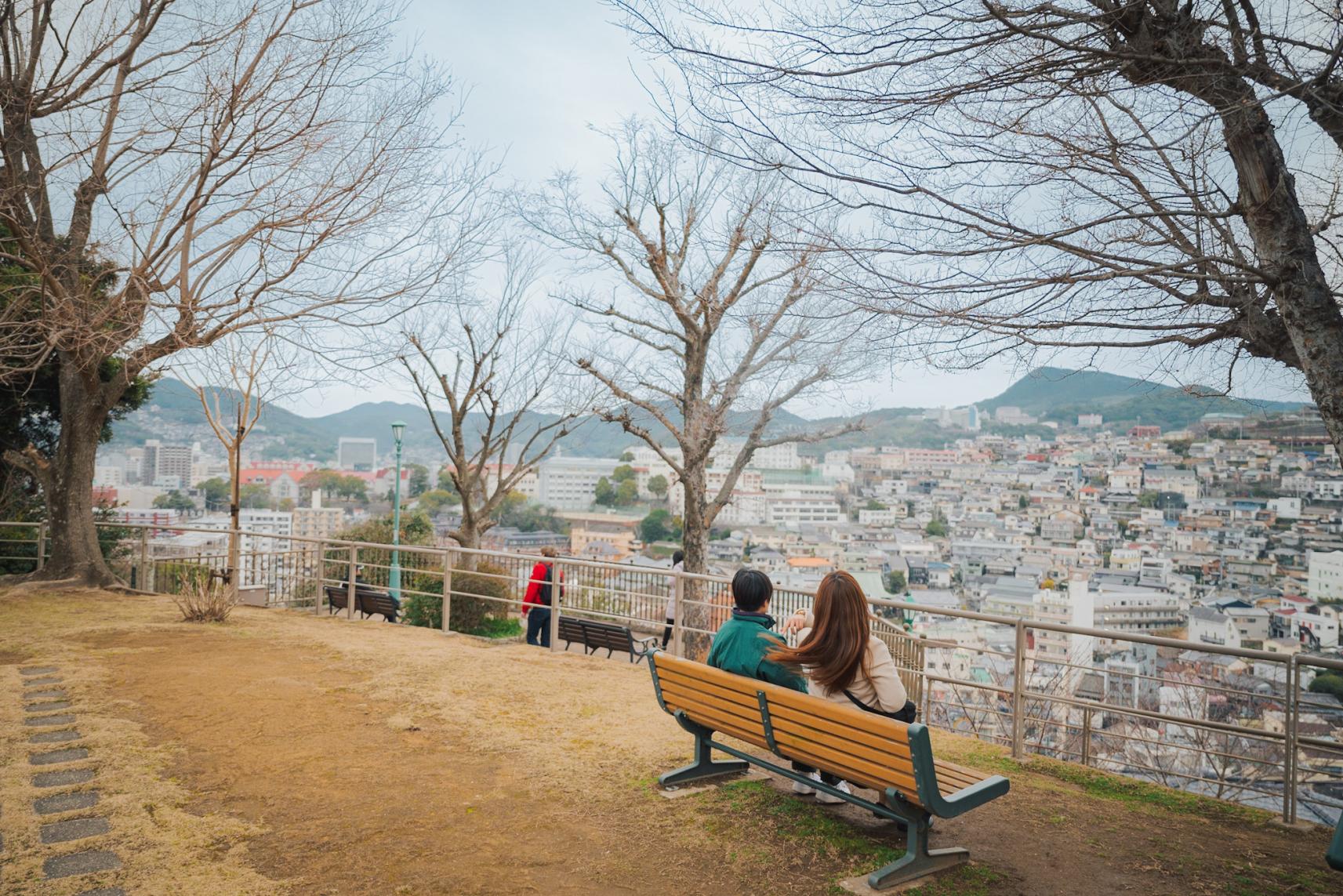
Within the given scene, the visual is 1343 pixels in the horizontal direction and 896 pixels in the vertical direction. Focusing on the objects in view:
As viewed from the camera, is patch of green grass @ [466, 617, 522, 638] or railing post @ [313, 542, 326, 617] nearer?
railing post @ [313, 542, 326, 617]

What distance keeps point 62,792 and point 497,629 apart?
15.6 meters

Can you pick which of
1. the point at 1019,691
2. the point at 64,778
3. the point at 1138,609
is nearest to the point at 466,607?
the point at 1138,609

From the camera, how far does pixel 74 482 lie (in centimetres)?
1423

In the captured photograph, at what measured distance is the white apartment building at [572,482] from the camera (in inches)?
1346

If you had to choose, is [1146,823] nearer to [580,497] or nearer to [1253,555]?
[1253,555]

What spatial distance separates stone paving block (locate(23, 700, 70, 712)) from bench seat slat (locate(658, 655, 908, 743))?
16.7 ft

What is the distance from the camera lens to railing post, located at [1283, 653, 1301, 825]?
16.1ft

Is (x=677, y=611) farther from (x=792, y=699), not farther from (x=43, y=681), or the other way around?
(x=43, y=681)

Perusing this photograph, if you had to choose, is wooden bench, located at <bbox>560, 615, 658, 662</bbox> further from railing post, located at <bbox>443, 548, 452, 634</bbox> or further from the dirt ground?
the dirt ground

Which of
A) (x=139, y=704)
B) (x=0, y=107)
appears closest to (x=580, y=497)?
(x=0, y=107)

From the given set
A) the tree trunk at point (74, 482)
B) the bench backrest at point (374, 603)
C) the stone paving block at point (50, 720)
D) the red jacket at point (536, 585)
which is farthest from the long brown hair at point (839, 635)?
the tree trunk at point (74, 482)

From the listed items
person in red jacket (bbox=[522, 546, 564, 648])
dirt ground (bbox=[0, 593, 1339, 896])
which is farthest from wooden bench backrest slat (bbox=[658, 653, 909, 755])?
person in red jacket (bbox=[522, 546, 564, 648])

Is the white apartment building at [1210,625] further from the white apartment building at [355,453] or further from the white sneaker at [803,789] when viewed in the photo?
the white apartment building at [355,453]

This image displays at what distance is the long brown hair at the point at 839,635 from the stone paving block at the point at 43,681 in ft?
23.2
